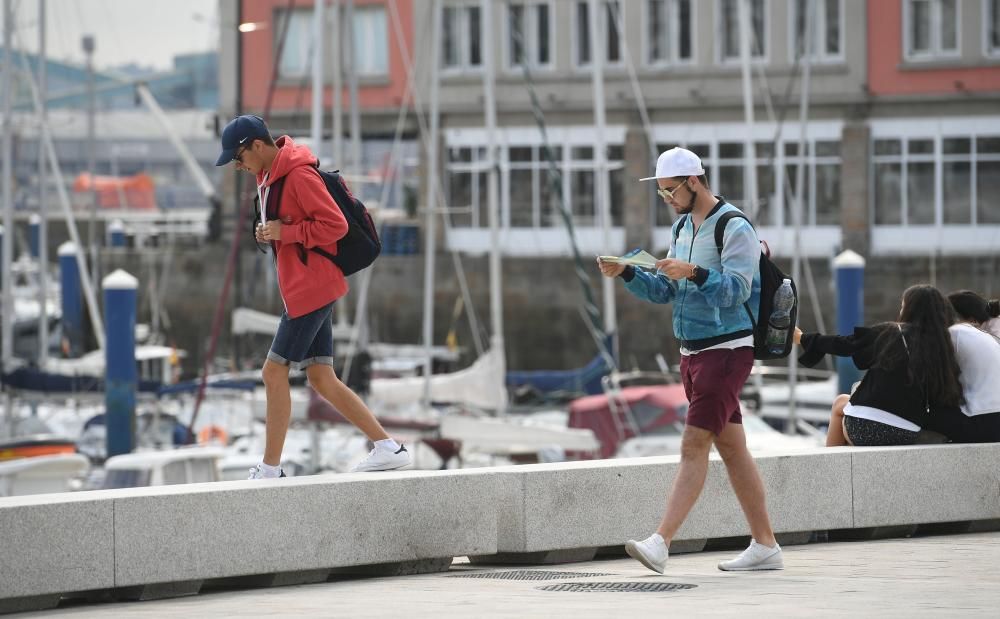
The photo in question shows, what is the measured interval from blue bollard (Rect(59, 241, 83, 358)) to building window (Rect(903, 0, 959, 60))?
21200 millimetres

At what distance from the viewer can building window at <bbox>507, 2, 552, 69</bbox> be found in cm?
4741

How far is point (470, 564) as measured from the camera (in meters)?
8.85

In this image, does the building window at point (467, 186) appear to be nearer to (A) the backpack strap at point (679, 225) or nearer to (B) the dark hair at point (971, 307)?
(B) the dark hair at point (971, 307)

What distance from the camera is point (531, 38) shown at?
47531mm

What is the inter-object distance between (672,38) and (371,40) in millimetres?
8361

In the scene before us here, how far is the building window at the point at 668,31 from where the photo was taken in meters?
46.5

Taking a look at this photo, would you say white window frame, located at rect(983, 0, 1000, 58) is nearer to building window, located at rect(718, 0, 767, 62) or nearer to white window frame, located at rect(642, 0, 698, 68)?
building window, located at rect(718, 0, 767, 62)

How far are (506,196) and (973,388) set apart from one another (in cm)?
3775

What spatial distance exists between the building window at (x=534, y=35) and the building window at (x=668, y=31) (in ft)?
8.82

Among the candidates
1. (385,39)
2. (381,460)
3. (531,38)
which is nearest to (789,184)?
(531,38)

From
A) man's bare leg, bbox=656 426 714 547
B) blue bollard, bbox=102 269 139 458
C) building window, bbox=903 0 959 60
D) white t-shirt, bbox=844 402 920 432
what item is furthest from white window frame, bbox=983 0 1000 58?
man's bare leg, bbox=656 426 714 547

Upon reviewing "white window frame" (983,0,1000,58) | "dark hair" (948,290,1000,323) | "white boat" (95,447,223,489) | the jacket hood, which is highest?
"white window frame" (983,0,1000,58)

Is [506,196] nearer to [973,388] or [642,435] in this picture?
[642,435]

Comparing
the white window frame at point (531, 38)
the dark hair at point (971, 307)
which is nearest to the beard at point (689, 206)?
the dark hair at point (971, 307)
